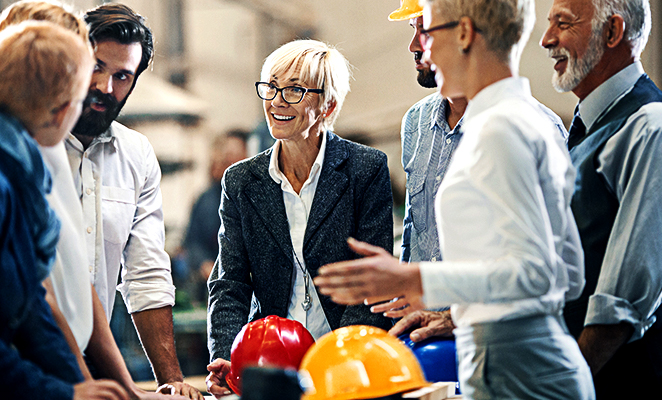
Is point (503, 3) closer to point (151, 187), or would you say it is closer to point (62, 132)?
point (62, 132)

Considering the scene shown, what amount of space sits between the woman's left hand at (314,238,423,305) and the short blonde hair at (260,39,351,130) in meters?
1.38

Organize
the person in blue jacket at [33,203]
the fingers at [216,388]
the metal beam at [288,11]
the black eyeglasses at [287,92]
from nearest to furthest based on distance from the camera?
the person in blue jacket at [33,203], the fingers at [216,388], the black eyeglasses at [287,92], the metal beam at [288,11]

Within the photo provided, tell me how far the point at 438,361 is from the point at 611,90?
1.01m

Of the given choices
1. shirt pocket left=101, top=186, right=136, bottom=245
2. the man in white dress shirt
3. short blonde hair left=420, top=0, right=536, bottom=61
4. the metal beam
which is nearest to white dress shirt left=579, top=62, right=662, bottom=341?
short blonde hair left=420, top=0, right=536, bottom=61

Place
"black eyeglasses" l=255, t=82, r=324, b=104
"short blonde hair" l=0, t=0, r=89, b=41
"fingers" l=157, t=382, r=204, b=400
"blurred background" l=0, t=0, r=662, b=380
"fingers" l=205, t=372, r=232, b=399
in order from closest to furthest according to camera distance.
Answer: "short blonde hair" l=0, t=0, r=89, b=41 < "fingers" l=157, t=382, r=204, b=400 < "fingers" l=205, t=372, r=232, b=399 < "black eyeglasses" l=255, t=82, r=324, b=104 < "blurred background" l=0, t=0, r=662, b=380

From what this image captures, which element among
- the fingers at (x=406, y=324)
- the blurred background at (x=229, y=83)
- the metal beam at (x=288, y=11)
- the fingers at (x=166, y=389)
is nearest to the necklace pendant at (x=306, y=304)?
the fingers at (x=406, y=324)

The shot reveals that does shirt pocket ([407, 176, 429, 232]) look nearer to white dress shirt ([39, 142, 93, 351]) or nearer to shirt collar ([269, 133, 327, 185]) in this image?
shirt collar ([269, 133, 327, 185])

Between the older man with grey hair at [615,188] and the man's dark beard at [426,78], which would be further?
the man's dark beard at [426,78]

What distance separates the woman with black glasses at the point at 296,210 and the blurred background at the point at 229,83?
4.02 metres

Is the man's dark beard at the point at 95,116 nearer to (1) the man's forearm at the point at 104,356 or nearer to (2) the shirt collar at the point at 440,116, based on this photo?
(1) the man's forearm at the point at 104,356

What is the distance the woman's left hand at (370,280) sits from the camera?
130cm

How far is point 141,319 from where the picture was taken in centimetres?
235

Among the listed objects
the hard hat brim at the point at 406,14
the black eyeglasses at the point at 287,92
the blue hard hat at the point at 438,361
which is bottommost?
the blue hard hat at the point at 438,361

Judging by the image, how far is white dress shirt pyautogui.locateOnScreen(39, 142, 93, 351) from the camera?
4.60ft
